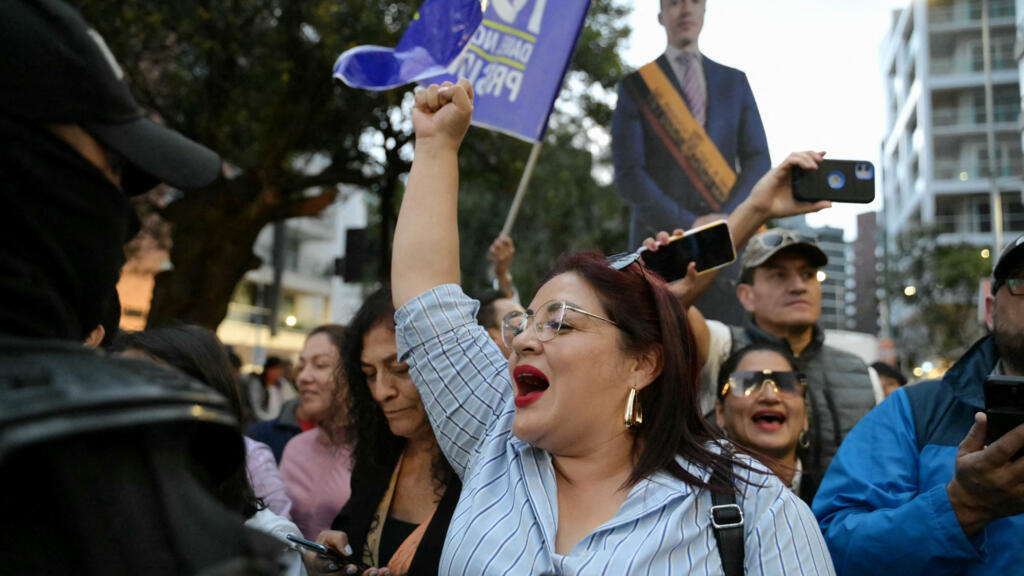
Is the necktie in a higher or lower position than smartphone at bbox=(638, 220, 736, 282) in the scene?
higher

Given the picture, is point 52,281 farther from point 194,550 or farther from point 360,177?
point 360,177

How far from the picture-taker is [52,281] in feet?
3.71

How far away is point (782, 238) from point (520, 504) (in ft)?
7.82

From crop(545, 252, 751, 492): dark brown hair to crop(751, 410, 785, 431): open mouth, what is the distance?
129 centimetres

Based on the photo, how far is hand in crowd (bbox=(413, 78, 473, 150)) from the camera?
242 centimetres

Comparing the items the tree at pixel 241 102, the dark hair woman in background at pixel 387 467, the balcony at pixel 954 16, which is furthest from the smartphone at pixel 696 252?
the balcony at pixel 954 16

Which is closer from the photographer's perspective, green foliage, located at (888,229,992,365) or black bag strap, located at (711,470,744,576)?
black bag strap, located at (711,470,744,576)

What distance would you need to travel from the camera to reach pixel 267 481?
137 inches

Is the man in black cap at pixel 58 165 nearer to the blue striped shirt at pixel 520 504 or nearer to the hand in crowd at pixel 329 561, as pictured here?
the blue striped shirt at pixel 520 504

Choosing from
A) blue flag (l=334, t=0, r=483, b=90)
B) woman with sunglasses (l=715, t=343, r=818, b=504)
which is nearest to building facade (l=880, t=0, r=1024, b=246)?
woman with sunglasses (l=715, t=343, r=818, b=504)

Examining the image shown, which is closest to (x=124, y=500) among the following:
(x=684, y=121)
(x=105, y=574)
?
(x=105, y=574)

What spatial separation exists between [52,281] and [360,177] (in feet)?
39.5

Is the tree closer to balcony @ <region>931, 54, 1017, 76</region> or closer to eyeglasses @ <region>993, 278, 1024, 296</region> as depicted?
eyeglasses @ <region>993, 278, 1024, 296</region>

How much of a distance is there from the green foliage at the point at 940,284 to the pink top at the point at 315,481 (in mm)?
29143
